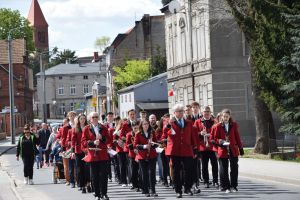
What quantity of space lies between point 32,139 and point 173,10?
97.7 ft

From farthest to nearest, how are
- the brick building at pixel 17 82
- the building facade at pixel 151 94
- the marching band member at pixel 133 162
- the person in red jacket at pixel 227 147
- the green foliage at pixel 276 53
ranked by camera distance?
the brick building at pixel 17 82 → the building facade at pixel 151 94 → the green foliage at pixel 276 53 → the marching band member at pixel 133 162 → the person in red jacket at pixel 227 147

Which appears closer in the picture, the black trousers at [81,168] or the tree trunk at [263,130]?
the black trousers at [81,168]

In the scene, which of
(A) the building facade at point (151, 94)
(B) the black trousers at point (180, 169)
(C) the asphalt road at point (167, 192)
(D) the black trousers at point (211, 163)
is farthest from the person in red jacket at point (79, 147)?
(A) the building facade at point (151, 94)

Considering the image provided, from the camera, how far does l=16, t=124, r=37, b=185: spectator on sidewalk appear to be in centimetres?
2445

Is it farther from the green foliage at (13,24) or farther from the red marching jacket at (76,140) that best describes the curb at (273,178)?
the green foliage at (13,24)

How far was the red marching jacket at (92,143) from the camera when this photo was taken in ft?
56.7

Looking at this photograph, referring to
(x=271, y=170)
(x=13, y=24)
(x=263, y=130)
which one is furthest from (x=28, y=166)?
(x=13, y=24)

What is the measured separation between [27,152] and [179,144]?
8.41 m

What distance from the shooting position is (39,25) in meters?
180

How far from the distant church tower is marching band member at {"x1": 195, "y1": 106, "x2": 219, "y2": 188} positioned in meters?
160

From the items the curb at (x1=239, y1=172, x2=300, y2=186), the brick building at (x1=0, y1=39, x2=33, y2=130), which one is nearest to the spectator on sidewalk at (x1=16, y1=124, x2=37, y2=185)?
the curb at (x1=239, y1=172, x2=300, y2=186)

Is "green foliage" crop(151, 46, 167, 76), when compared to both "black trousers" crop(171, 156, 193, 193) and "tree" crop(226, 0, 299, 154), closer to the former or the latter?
"tree" crop(226, 0, 299, 154)

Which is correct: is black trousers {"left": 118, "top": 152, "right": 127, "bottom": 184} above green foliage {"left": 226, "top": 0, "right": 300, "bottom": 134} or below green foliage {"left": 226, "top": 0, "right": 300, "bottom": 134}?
below

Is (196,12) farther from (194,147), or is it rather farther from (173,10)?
(194,147)
